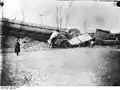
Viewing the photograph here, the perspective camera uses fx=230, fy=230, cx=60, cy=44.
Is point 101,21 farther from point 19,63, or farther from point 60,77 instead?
point 19,63

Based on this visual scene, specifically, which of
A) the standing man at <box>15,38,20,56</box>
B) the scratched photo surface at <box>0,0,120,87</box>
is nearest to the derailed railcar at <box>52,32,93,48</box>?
the scratched photo surface at <box>0,0,120,87</box>

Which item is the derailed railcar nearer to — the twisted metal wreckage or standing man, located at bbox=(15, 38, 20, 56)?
the twisted metal wreckage

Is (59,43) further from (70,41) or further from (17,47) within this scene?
(17,47)

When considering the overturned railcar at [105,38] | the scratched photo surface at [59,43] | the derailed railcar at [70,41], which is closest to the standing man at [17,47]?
the scratched photo surface at [59,43]

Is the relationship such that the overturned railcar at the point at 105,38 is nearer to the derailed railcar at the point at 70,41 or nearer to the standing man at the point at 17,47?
the derailed railcar at the point at 70,41

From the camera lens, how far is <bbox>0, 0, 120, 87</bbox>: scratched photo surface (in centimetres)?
188

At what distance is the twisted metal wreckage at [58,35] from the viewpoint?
6.22 ft

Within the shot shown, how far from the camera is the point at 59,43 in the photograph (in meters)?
1.90

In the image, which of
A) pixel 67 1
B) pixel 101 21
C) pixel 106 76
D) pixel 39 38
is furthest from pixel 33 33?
pixel 106 76

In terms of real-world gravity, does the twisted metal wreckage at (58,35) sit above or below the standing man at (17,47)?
above

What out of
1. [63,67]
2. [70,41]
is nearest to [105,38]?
[70,41]

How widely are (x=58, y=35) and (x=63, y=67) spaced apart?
27cm

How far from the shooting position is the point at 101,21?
1909 mm

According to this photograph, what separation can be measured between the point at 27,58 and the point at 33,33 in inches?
8.4
